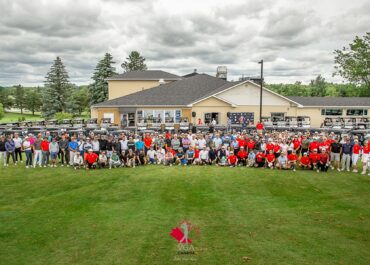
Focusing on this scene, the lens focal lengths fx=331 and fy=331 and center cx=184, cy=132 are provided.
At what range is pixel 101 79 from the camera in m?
62.4

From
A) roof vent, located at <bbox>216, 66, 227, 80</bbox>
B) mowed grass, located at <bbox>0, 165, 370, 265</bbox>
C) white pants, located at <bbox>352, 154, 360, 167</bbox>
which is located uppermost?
roof vent, located at <bbox>216, 66, 227, 80</bbox>

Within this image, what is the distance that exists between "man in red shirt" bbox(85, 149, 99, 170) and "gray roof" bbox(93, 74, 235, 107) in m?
18.8

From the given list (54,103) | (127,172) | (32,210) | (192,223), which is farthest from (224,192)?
(54,103)

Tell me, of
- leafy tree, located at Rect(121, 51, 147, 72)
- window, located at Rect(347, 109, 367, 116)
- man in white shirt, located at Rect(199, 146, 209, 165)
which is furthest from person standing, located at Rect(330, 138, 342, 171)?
leafy tree, located at Rect(121, 51, 147, 72)

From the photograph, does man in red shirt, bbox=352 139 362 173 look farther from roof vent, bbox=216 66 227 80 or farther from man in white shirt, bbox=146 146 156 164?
roof vent, bbox=216 66 227 80

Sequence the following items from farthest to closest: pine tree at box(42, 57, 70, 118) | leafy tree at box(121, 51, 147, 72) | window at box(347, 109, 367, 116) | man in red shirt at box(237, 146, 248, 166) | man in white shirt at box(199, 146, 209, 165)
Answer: leafy tree at box(121, 51, 147, 72), pine tree at box(42, 57, 70, 118), window at box(347, 109, 367, 116), man in white shirt at box(199, 146, 209, 165), man in red shirt at box(237, 146, 248, 166)

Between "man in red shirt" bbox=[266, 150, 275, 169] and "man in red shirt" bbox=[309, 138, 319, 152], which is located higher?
"man in red shirt" bbox=[309, 138, 319, 152]

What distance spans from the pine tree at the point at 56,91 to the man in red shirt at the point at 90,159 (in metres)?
48.3

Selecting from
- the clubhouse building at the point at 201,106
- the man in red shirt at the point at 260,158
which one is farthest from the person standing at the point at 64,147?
the clubhouse building at the point at 201,106

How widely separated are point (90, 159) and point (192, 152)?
5297mm

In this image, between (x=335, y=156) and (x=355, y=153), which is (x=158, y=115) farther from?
(x=355, y=153)

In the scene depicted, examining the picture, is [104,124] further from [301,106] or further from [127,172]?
[301,106]

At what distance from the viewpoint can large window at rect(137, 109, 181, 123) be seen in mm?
35125

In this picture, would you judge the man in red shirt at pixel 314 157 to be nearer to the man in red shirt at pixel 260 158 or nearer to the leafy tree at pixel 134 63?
the man in red shirt at pixel 260 158
